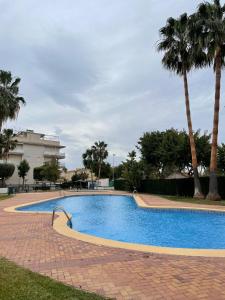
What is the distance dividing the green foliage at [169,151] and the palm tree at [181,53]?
8.96 m

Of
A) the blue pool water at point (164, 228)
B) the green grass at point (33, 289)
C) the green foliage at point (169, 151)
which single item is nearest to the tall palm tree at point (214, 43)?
the blue pool water at point (164, 228)

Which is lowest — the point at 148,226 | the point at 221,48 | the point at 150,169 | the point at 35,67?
the point at 148,226

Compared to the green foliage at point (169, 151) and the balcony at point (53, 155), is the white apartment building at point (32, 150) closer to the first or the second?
the balcony at point (53, 155)

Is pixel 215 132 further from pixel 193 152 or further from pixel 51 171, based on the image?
pixel 51 171

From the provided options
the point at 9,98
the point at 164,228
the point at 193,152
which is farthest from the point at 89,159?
the point at 164,228

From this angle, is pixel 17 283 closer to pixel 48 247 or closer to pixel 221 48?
pixel 48 247

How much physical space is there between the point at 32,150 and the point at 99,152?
17.1m

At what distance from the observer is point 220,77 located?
79.2 feet

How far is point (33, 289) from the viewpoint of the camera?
177 inches

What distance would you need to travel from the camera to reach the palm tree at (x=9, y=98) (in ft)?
102

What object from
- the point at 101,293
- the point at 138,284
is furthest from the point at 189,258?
the point at 101,293

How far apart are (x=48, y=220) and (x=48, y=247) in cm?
498

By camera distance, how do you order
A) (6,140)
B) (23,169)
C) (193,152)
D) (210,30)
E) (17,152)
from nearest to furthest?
(210,30), (193,152), (6,140), (23,169), (17,152)

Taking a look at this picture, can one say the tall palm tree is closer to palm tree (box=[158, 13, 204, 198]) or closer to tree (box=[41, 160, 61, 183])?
palm tree (box=[158, 13, 204, 198])
